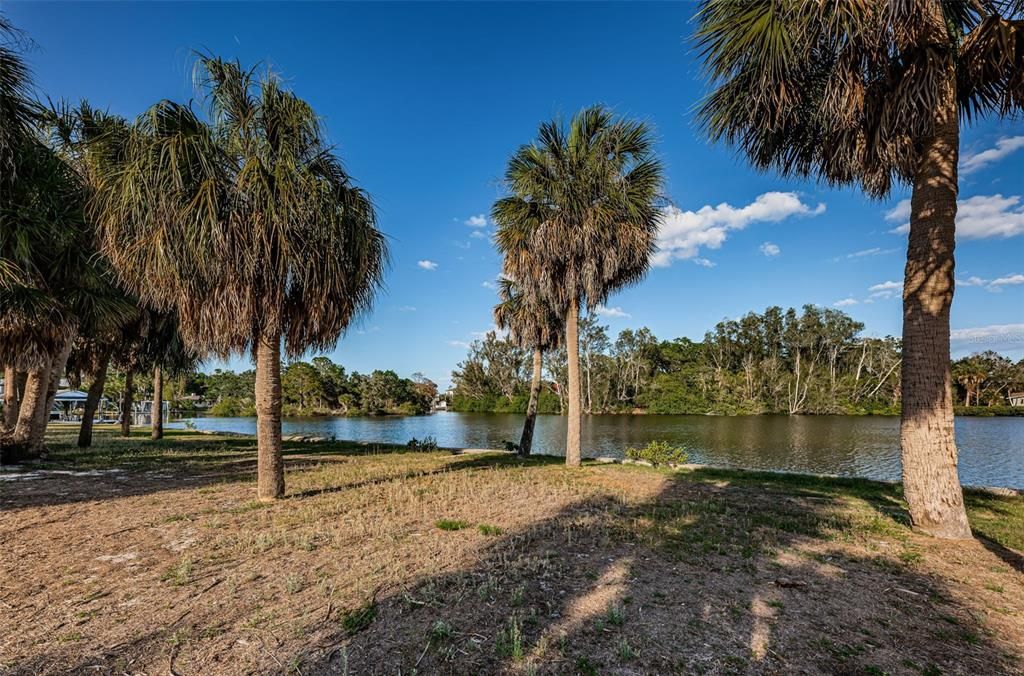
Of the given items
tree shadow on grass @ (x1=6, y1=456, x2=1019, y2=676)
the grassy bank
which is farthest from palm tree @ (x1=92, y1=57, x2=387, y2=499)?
tree shadow on grass @ (x1=6, y1=456, x2=1019, y2=676)

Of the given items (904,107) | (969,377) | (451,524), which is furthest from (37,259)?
(969,377)

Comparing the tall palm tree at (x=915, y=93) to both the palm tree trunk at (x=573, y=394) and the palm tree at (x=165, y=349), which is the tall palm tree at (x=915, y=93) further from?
the palm tree at (x=165, y=349)

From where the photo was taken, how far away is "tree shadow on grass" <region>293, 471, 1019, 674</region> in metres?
2.79

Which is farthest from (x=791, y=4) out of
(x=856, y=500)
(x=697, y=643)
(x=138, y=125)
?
(x=138, y=125)

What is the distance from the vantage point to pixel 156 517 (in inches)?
234

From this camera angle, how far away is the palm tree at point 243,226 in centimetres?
607

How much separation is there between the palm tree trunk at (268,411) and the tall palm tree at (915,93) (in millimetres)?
8006

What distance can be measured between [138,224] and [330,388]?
225ft

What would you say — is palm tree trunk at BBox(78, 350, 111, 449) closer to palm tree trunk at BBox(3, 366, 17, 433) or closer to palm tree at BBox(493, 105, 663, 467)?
palm tree trunk at BBox(3, 366, 17, 433)

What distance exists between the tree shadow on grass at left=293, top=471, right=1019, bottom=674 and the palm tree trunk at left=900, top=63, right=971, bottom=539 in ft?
2.92

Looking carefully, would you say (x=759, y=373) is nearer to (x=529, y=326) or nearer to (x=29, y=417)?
(x=529, y=326)

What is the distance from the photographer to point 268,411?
6.95 m

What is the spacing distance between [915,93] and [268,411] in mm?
9597

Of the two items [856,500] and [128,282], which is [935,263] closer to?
[856,500]
